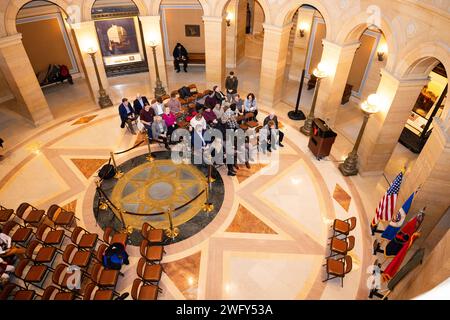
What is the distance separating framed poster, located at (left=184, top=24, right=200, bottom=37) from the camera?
16.7 m

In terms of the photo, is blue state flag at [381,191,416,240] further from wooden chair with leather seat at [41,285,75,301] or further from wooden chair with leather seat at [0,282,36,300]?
wooden chair with leather seat at [0,282,36,300]

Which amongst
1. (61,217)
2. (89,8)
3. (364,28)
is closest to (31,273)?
(61,217)

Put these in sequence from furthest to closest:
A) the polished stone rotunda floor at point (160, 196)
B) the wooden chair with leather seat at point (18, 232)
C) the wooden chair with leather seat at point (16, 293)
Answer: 1. the polished stone rotunda floor at point (160, 196)
2. the wooden chair with leather seat at point (18, 232)
3. the wooden chair with leather seat at point (16, 293)

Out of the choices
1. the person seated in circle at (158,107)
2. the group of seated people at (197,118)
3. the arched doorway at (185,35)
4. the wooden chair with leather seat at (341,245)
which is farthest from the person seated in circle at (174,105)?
the wooden chair with leather seat at (341,245)

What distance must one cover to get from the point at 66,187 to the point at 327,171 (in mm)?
8693

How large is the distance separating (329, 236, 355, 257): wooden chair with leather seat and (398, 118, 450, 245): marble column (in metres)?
2.10

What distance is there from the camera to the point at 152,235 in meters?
7.84

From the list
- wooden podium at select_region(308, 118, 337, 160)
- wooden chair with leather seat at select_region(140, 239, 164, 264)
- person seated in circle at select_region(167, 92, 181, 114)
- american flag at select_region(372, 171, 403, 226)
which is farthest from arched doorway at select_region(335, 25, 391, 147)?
wooden chair with leather seat at select_region(140, 239, 164, 264)

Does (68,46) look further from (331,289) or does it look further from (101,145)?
(331,289)

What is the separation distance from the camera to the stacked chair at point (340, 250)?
723 centimetres

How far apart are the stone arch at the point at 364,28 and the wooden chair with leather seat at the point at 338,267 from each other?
5.62 m

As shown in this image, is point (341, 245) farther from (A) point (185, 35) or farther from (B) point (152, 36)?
(A) point (185, 35)

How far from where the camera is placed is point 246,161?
10719 millimetres

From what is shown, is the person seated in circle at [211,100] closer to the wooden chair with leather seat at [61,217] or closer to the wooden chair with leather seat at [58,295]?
the wooden chair with leather seat at [61,217]
